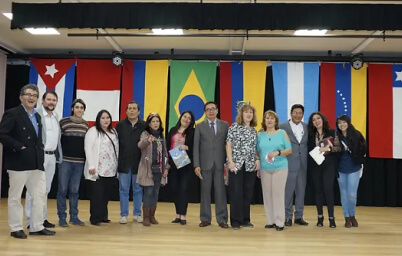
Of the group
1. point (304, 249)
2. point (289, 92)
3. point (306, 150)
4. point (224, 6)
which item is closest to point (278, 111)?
point (289, 92)

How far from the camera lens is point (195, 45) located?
8.33 m

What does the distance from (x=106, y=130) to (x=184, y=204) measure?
4.36 feet

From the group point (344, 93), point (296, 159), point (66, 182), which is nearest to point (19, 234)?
point (66, 182)

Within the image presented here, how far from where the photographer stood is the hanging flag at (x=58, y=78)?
8625 mm

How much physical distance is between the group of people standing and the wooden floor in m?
0.25

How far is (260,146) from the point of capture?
206 inches

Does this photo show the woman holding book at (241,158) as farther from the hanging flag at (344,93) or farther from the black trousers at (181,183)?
the hanging flag at (344,93)

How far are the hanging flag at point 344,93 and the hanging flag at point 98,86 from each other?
3.94 m

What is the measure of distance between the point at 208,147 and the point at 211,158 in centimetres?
14

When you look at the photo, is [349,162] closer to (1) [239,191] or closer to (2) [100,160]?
(1) [239,191]

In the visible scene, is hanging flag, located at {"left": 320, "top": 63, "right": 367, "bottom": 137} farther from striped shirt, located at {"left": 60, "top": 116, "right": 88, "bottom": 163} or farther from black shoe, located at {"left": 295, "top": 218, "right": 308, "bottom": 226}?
striped shirt, located at {"left": 60, "top": 116, "right": 88, "bottom": 163}

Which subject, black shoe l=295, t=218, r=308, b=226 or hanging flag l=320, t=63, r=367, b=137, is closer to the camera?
black shoe l=295, t=218, r=308, b=226

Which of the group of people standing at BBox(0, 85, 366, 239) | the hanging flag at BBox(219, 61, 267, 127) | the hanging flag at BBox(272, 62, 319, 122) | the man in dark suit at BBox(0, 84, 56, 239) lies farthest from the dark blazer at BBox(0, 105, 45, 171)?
the hanging flag at BBox(272, 62, 319, 122)

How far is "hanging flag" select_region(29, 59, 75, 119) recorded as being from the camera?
8625 millimetres
